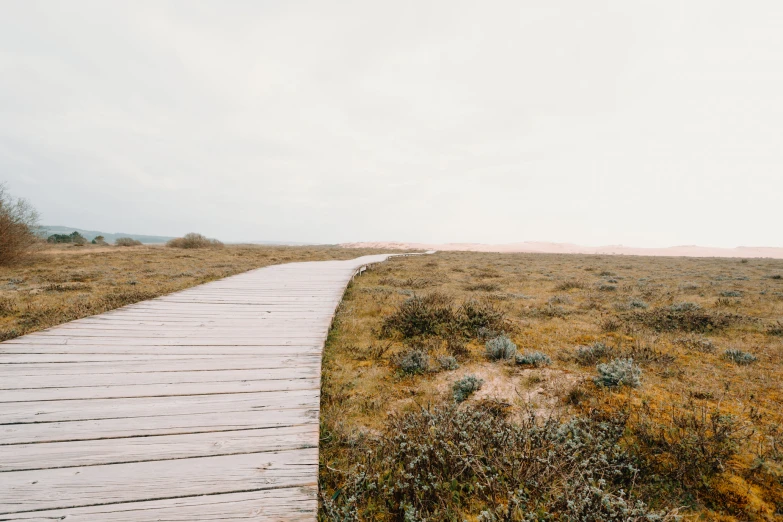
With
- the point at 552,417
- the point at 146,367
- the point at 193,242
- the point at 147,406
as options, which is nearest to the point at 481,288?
the point at 552,417

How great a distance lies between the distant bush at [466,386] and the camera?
382 cm

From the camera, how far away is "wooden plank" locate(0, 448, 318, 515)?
188cm

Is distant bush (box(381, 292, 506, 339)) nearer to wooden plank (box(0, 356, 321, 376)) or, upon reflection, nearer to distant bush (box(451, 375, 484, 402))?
distant bush (box(451, 375, 484, 402))

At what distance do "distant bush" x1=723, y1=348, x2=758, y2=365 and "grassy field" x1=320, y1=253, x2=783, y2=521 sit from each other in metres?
0.02

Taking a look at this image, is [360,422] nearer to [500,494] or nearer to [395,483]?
[395,483]

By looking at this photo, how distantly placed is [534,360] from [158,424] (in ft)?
15.3

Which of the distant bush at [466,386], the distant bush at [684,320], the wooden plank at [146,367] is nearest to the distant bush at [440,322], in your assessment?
the distant bush at [466,386]

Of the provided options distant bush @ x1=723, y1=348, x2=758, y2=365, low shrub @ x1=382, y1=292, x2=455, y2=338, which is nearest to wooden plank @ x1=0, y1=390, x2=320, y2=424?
low shrub @ x1=382, y1=292, x2=455, y2=338

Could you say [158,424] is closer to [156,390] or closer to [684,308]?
[156,390]

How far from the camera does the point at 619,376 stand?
12.7ft

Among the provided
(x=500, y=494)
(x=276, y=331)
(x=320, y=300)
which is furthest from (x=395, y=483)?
(x=320, y=300)

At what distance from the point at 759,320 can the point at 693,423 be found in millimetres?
6604

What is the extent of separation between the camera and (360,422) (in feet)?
11.0

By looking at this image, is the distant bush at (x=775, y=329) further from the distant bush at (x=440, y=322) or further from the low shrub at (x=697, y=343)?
the distant bush at (x=440, y=322)
